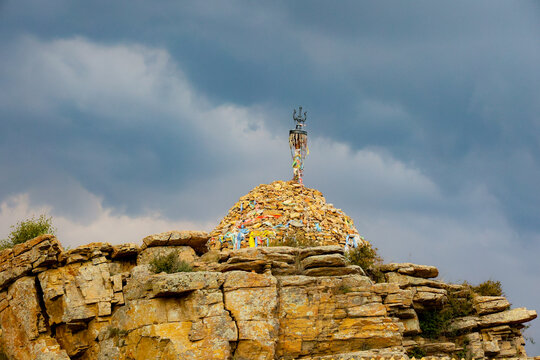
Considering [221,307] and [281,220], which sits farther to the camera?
[281,220]

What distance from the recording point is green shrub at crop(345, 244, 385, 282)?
2032 centimetres

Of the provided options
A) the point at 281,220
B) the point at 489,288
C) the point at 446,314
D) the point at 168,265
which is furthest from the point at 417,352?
the point at 168,265

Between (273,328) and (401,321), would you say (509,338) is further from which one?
(273,328)

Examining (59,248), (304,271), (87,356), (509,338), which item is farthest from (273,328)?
(509,338)

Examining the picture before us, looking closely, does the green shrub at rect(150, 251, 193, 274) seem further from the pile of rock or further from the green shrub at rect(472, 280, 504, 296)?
the green shrub at rect(472, 280, 504, 296)

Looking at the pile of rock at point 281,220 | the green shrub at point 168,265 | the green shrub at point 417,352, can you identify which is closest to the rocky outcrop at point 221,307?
the green shrub at point 417,352

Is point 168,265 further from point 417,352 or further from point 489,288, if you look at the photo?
point 489,288

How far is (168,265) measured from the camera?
18078 mm

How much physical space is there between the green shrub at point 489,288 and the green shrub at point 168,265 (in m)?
12.5

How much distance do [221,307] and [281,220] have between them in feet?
29.6

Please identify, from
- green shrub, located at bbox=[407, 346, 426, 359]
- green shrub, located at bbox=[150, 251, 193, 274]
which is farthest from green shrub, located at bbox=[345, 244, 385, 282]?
green shrub, located at bbox=[150, 251, 193, 274]

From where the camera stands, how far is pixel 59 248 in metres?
18.9

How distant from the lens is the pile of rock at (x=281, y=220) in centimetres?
2383

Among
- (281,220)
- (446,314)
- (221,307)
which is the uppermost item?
(281,220)
